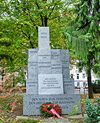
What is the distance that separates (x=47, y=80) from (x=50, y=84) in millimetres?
199

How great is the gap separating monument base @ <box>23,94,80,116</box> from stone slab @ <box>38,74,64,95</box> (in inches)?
15.4

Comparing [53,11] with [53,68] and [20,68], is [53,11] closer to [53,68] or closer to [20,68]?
[20,68]

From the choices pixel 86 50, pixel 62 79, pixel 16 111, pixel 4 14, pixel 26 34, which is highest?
pixel 4 14

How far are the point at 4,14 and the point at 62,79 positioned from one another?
8818 mm

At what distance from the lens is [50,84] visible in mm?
13180

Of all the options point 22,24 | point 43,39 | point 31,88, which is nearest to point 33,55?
point 43,39

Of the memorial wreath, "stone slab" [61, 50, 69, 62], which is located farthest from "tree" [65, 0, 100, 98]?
the memorial wreath

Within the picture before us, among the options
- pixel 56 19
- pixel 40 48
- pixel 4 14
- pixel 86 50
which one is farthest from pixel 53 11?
pixel 86 50

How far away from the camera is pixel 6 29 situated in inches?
748

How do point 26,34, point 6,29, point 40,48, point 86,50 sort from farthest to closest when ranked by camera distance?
point 26,34 → point 6,29 → point 40,48 → point 86,50

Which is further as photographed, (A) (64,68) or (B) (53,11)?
(B) (53,11)

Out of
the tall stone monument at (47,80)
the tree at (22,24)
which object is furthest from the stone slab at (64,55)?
the tree at (22,24)

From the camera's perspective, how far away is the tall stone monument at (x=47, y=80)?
12557mm

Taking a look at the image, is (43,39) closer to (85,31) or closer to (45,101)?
(85,31)
